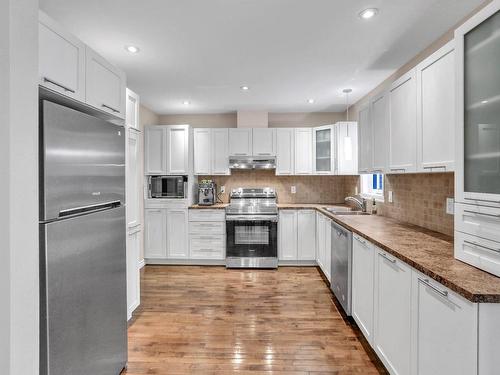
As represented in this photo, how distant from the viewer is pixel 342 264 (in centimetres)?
278

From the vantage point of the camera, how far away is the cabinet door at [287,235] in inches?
170

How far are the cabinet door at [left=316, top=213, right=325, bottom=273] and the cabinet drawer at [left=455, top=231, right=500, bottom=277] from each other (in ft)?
7.73

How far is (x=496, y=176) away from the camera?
3.98ft

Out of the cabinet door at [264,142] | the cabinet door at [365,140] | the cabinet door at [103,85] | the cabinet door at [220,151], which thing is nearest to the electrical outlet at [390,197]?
the cabinet door at [365,140]

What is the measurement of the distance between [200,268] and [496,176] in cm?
381

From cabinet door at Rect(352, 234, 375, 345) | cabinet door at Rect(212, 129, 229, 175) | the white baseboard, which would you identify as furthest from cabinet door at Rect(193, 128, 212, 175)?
cabinet door at Rect(352, 234, 375, 345)

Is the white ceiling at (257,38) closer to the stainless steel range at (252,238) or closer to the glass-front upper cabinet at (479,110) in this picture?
the glass-front upper cabinet at (479,110)

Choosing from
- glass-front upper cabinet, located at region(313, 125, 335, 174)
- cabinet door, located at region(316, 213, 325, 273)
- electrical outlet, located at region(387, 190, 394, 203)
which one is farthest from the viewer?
glass-front upper cabinet, located at region(313, 125, 335, 174)

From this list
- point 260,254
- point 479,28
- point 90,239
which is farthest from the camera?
point 260,254

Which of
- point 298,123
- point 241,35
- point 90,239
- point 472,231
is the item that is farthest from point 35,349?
point 298,123

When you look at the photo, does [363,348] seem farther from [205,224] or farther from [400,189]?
[205,224]

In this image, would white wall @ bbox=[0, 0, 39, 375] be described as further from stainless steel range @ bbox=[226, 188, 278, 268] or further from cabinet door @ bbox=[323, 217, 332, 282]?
stainless steel range @ bbox=[226, 188, 278, 268]

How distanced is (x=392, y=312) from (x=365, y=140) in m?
1.89

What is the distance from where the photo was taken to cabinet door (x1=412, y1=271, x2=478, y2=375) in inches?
43.6
